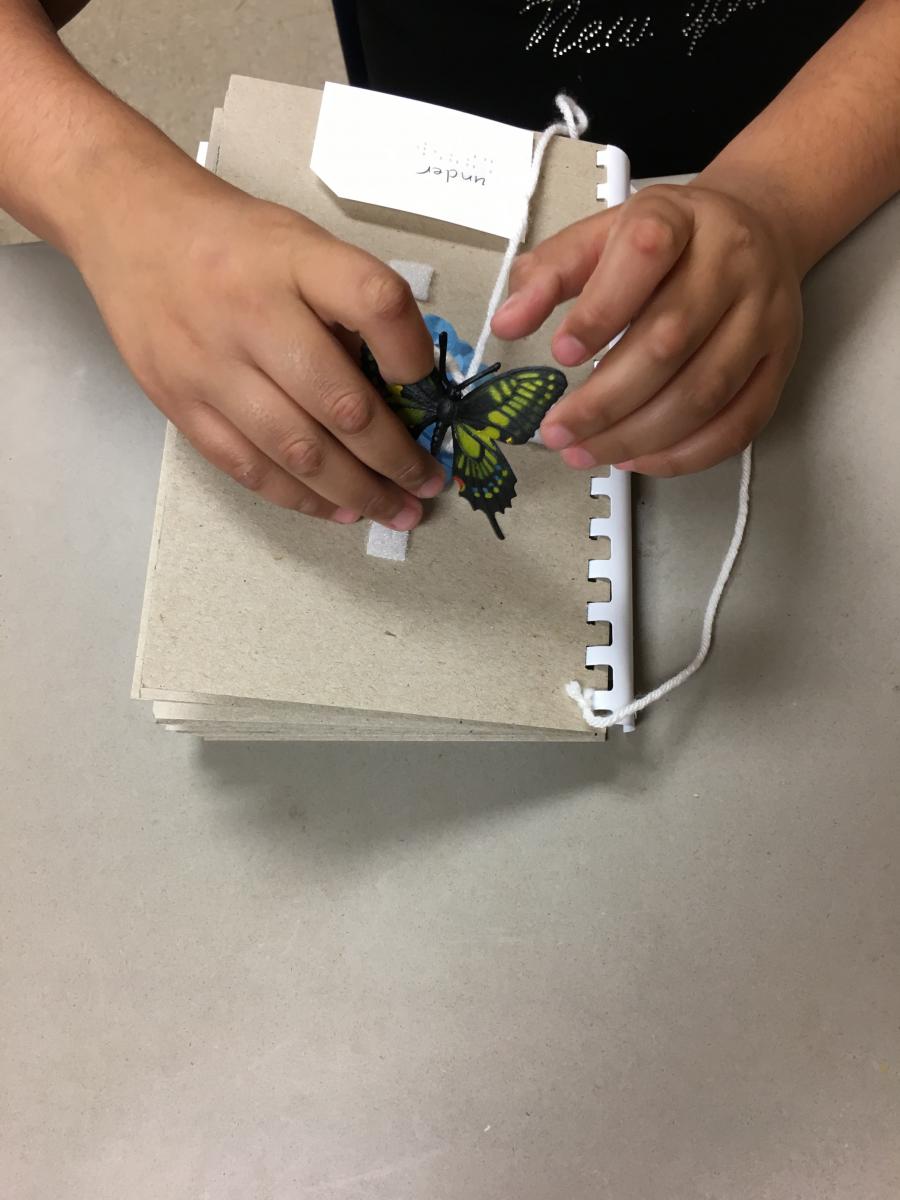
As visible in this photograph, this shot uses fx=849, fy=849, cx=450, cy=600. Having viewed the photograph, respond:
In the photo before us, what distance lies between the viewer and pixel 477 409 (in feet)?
1.55

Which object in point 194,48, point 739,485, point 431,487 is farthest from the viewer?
point 194,48

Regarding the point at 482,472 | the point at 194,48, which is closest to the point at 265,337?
the point at 482,472

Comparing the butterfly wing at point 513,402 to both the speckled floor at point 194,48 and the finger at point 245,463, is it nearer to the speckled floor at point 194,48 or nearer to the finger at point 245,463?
the finger at point 245,463

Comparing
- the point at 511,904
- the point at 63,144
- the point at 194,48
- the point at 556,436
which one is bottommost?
the point at 511,904

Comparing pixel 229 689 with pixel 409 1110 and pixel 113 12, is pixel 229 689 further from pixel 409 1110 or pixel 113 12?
pixel 113 12

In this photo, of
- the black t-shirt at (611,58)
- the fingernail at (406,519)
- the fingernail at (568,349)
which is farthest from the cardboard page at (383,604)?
the black t-shirt at (611,58)

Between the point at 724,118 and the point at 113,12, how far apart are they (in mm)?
1055

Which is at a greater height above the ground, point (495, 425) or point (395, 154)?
point (395, 154)

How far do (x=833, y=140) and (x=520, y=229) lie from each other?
219mm

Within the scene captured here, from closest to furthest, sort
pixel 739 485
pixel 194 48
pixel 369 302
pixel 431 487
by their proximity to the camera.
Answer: pixel 369 302
pixel 431 487
pixel 739 485
pixel 194 48

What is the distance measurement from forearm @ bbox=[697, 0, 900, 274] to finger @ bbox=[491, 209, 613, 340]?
5.6 inches

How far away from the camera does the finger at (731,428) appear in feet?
1.71

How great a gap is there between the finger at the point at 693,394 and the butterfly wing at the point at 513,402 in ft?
0.13

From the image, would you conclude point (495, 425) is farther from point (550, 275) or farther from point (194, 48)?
point (194, 48)
